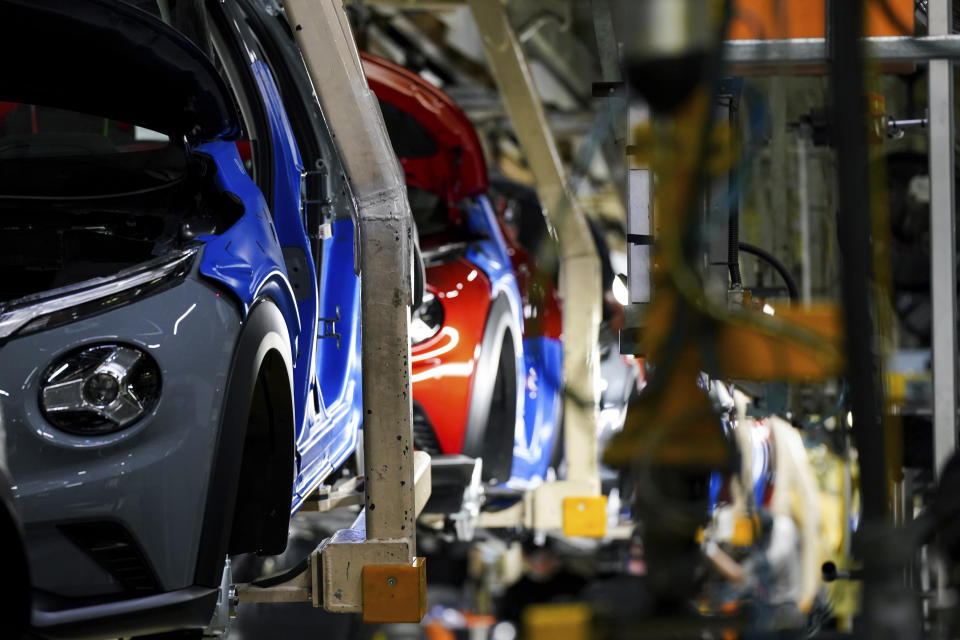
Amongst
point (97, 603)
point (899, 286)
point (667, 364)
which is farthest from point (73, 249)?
point (899, 286)

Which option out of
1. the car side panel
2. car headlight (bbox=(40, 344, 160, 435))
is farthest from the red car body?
car headlight (bbox=(40, 344, 160, 435))

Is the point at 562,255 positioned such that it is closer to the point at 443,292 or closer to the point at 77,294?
the point at 443,292

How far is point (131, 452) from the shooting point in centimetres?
251

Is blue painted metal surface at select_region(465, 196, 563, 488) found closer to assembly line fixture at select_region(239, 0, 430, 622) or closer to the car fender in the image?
assembly line fixture at select_region(239, 0, 430, 622)

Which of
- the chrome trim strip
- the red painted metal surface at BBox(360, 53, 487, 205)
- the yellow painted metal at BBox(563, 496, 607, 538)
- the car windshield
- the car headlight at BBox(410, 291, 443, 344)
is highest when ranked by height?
the red painted metal surface at BBox(360, 53, 487, 205)

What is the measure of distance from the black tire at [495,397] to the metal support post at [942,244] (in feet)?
7.56

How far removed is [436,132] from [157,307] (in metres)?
2.73

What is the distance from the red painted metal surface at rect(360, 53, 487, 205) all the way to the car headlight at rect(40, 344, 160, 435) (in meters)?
2.56

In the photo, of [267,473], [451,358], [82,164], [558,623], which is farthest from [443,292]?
[558,623]

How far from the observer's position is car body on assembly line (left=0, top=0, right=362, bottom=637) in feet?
8.14

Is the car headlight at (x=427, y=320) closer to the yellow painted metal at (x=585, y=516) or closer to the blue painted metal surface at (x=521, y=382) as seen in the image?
the blue painted metal surface at (x=521, y=382)

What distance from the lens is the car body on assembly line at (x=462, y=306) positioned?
4984mm

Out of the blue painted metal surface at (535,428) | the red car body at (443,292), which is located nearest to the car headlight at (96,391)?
the red car body at (443,292)

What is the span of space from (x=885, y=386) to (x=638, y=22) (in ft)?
2.36
